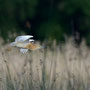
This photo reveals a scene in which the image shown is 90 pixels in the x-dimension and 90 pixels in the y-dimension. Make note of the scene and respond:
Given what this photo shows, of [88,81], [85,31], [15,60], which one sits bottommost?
[85,31]

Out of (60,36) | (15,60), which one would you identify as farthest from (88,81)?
(60,36)

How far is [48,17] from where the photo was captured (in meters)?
14.7

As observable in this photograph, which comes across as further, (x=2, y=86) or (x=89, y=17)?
(x=89, y=17)

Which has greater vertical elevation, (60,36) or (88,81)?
(88,81)

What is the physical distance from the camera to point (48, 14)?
49.4 ft

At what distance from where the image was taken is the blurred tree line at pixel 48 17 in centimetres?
1402

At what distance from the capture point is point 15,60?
293 inches

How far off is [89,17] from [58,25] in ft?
3.85

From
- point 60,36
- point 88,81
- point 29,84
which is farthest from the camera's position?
point 60,36

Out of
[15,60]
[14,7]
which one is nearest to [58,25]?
[14,7]

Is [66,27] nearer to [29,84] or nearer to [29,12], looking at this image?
[29,12]

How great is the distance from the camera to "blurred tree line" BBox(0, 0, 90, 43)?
1402 centimetres

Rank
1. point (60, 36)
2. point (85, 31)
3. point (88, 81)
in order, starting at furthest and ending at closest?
point (85, 31)
point (60, 36)
point (88, 81)

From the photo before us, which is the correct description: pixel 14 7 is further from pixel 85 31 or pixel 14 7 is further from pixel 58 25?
pixel 85 31
